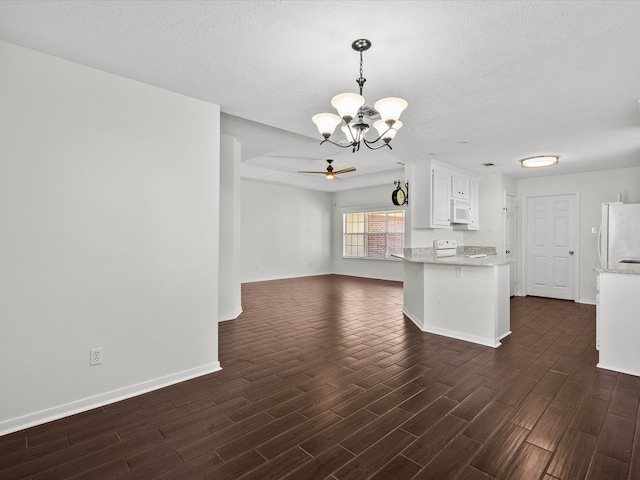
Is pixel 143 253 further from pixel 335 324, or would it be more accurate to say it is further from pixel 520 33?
pixel 520 33

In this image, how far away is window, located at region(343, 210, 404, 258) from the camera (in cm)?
903

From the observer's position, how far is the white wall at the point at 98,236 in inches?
85.3

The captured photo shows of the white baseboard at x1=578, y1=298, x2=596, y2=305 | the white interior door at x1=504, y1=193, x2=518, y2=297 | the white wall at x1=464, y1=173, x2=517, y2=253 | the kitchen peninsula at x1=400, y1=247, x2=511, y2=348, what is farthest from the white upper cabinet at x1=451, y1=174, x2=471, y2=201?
the white baseboard at x1=578, y1=298, x2=596, y2=305

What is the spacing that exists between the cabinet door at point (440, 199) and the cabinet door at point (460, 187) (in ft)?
0.52

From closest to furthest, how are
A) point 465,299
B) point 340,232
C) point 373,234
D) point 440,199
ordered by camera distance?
point 465,299, point 440,199, point 373,234, point 340,232

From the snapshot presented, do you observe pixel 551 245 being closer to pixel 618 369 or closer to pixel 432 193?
pixel 432 193

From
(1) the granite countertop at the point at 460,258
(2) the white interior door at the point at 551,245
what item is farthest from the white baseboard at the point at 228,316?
(2) the white interior door at the point at 551,245

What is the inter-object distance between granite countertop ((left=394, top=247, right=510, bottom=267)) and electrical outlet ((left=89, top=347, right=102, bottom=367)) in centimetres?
358

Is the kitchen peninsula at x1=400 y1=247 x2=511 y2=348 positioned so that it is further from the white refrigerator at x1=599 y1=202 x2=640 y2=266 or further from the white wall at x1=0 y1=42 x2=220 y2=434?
the white wall at x1=0 y1=42 x2=220 y2=434

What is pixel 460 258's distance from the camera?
4.79 metres

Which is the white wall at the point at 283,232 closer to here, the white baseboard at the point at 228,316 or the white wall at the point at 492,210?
the white baseboard at the point at 228,316

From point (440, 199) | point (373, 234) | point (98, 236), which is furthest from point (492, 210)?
point (98, 236)

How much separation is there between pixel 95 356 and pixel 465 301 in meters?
3.77

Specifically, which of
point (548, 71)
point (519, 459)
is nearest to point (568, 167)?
point (548, 71)
